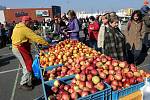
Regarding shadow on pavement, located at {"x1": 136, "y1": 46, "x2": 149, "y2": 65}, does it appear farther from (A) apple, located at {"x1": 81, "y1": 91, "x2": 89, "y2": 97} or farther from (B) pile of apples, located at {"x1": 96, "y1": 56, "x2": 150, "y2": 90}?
(A) apple, located at {"x1": 81, "y1": 91, "x2": 89, "y2": 97}

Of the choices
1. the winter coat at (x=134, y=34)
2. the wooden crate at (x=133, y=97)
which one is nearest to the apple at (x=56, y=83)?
the wooden crate at (x=133, y=97)

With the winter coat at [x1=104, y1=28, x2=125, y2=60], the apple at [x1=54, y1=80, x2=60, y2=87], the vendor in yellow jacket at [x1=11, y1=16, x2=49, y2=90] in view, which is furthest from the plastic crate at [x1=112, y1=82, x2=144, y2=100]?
the vendor in yellow jacket at [x1=11, y1=16, x2=49, y2=90]

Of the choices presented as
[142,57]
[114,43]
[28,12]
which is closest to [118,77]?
[114,43]

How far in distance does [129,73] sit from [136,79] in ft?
0.55

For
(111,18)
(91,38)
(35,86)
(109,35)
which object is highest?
(111,18)

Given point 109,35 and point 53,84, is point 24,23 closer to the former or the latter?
point 109,35

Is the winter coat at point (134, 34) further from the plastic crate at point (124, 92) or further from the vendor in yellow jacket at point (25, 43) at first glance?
the plastic crate at point (124, 92)

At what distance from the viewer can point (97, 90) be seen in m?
3.43

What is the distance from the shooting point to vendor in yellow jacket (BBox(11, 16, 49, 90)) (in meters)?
6.17

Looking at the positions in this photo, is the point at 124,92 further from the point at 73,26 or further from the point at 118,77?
the point at 73,26

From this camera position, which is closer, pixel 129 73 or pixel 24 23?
pixel 129 73

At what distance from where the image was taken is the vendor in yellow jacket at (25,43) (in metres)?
6.17

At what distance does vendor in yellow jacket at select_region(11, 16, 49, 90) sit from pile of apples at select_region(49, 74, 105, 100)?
2.31 metres

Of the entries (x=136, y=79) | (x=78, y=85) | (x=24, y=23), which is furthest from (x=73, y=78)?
(x=24, y=23)
